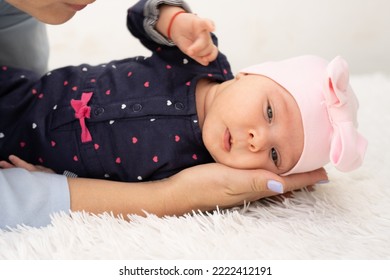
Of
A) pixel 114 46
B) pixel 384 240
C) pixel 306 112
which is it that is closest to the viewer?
pixel 384 240

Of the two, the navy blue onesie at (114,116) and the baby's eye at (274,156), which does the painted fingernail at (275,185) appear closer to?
the baby's eye at (274,156)

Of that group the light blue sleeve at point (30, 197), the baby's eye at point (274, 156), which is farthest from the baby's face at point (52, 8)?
the baby's eye at point (274, 156)

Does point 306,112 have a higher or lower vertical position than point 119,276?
higher

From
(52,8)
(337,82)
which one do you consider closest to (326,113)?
(337,82)

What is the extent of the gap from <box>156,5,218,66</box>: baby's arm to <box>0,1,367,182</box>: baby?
0.04 metres

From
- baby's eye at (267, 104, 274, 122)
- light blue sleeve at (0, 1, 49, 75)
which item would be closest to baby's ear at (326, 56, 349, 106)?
baby's eye at (267, 104, 274, 122)

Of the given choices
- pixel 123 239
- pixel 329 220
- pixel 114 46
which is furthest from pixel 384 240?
pixel 114 46

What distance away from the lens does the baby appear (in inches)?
42.8

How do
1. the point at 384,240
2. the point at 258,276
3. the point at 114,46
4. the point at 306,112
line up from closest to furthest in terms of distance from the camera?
the point at 258,276 < the point at 384,240 < the point at 306,112 < the point at 114,46

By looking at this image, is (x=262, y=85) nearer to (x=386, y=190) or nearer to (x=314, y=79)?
(x=314, y=79)

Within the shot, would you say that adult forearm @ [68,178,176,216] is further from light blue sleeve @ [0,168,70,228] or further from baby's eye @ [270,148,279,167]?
baby's eye @ [270,148,279,167]

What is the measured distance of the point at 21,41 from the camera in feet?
4.79

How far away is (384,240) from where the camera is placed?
0.99m

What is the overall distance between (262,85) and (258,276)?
→ 0.39 m
